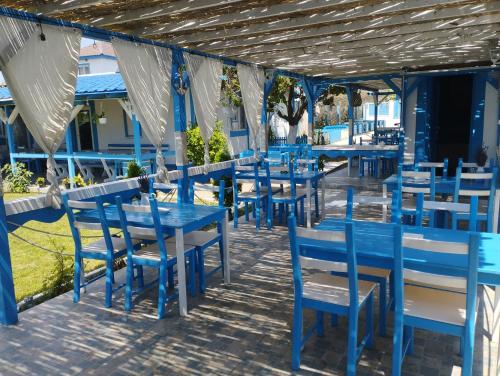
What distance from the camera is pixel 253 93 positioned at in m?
7.99

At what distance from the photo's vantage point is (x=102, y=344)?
3215 mm

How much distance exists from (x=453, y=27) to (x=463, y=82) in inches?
236

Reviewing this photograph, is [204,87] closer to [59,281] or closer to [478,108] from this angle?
[59,281]

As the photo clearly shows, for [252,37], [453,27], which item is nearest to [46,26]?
[252,37]

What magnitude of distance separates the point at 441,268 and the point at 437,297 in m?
0.33

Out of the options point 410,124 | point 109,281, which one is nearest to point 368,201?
point 109,281

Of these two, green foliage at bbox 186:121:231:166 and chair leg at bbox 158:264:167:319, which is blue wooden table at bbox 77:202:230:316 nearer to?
chair leg at bbox 158:264:167:319

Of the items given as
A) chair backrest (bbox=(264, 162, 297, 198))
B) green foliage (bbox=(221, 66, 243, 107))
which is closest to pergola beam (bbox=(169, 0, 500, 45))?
chair backrest (bbox=(264, 162, 297, 198))

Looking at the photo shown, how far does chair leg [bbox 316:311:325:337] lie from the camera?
3.09 meters

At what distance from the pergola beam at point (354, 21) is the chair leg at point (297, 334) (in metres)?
3.07

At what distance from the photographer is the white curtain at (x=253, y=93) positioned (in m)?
7.63

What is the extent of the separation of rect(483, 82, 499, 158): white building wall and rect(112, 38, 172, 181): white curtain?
679 cm

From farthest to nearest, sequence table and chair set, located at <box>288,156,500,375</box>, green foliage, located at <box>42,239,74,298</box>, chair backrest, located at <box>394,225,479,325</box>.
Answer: green foliage, located at <box>42,239,74,298</box> → table and chair set, located at <box>288,156,500,375</box> → chair backrest, located at <box>394,225,479,325</box>

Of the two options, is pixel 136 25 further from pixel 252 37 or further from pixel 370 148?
pixel 370 148
